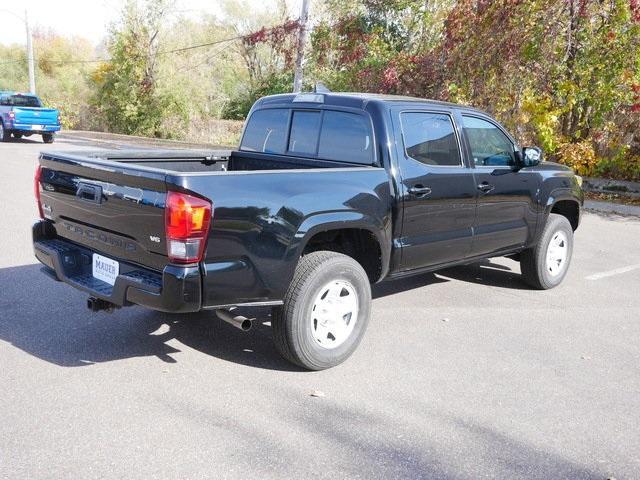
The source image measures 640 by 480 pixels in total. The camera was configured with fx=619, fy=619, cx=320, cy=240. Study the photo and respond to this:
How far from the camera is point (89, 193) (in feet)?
12.9

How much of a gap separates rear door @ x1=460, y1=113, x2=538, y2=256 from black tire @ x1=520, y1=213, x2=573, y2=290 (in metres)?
0.30

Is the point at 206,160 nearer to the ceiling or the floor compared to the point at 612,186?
nearer to the ceiling

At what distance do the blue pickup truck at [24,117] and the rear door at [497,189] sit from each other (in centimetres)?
1990

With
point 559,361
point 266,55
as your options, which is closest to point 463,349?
point 559,361

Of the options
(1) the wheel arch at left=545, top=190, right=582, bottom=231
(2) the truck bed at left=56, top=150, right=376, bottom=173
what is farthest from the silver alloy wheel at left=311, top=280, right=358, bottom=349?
(1) the wheel arch at left=545, top=190, right=582, bottom=231

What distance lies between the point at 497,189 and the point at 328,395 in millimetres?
2653

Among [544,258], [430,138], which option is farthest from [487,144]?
[544,258]

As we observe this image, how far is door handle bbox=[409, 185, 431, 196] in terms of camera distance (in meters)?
4.59

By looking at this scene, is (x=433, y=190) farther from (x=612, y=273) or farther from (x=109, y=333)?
(x=612, y=273)

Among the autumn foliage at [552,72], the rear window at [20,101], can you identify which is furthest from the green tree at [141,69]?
the autumn foliage at [552,72]

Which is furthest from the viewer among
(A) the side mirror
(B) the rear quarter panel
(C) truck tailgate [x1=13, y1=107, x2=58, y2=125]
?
(C) truck tailgate [x1=13, y1=107, x2=58, y2=125]

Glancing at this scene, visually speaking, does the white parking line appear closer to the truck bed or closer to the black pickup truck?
the black pickup truck

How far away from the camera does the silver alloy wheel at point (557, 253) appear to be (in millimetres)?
6359

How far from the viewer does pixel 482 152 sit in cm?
542
